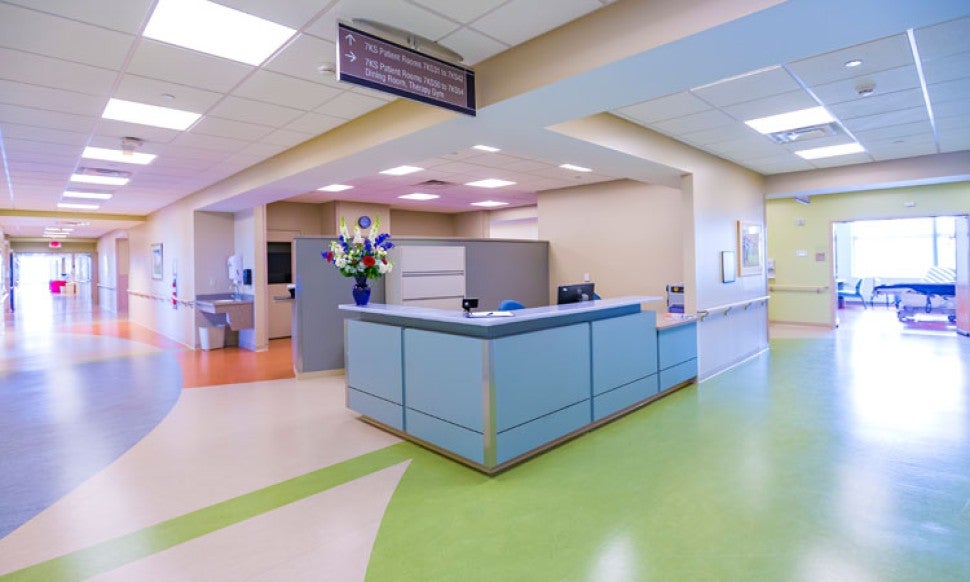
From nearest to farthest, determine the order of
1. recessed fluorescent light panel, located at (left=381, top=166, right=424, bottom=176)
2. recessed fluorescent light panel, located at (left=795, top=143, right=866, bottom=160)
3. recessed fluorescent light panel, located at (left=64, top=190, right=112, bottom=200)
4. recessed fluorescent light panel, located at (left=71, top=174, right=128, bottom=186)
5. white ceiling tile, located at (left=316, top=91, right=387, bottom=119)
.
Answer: white ceiling tile, located at (left=316, top=91, right=387, bottom=119) → recessed fluorescent light panel, located at (left=795, top=143, right=866, bottom=160) → recessed fluorescent light panel, located at (left=381, top=166, right=424, bottom=176) → recessed fluorescent light panel, located at (left=71, top=174, right=128, bottom=186) → recessed fluorescent light panel, located at (left=64, top=190, right=112, bottom=200)

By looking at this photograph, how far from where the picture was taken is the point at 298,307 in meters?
6.56

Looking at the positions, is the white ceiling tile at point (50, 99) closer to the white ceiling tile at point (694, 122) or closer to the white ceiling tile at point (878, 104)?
the white ceiling tile at point (694, 122)

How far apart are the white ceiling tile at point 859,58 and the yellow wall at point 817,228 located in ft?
24.9

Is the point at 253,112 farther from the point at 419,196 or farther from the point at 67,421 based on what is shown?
the point at 419,196

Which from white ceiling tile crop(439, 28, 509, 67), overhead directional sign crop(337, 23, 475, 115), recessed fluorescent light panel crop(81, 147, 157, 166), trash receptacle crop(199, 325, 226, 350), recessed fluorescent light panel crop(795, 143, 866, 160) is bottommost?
trash receptacle crop(199, 325, 226, 350)

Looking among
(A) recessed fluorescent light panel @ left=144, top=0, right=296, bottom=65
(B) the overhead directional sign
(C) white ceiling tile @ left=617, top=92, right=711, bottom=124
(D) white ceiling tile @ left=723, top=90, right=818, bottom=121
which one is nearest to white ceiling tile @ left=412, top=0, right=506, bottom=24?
(B) the overhead directional sign

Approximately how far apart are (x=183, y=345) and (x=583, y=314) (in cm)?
852

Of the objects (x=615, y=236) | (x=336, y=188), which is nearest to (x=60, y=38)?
(x=336, y=188)

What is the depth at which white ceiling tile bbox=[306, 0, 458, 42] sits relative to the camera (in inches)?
112

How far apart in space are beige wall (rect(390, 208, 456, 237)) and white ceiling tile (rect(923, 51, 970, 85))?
33.0 feet

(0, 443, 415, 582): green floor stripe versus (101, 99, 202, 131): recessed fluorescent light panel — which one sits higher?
(101, 99, 202, 131): recessed fluorescent light panel

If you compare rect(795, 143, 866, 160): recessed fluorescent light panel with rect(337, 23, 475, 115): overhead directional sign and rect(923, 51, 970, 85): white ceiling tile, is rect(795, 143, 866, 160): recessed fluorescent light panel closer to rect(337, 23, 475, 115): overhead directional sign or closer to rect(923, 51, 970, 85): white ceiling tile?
rect(923, 51, 970, 85): white ceiling tile

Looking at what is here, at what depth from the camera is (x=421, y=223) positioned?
12945mm

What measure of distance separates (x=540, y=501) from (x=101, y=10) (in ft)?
12.6
